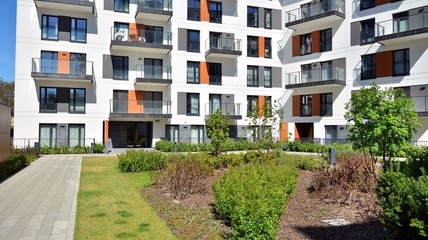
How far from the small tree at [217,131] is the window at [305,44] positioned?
19.7m

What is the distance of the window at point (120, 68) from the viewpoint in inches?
1264

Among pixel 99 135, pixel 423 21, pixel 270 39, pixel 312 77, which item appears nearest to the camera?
pixel 423 21

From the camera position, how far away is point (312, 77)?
33.6 meters

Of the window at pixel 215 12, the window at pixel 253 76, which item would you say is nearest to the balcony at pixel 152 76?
the window at pixel 215 12

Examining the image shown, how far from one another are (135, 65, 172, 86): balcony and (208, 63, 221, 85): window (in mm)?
4514

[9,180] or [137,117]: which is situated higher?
[137,117]

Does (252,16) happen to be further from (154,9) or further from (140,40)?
(140,40)

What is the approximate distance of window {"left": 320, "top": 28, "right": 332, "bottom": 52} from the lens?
111 feet

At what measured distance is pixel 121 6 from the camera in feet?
106

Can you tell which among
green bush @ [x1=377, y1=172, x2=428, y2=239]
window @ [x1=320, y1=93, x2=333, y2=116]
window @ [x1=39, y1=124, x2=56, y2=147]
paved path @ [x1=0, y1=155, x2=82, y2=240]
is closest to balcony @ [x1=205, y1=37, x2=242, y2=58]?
window @ [x1=320, y1=93, x2=333, y2=116]

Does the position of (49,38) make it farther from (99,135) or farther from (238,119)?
(238,119)

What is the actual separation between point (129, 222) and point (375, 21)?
96.9ft

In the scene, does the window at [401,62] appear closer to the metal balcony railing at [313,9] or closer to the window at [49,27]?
the metal balcony railing at [313,9]

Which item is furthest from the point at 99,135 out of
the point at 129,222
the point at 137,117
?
the point at 129,222
